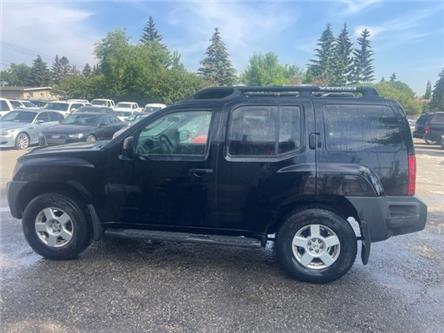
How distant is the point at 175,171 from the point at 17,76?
100 m

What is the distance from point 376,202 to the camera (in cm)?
364

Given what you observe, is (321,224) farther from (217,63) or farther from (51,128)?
(217,63)

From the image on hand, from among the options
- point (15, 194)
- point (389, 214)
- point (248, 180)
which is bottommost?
point (389, 214)

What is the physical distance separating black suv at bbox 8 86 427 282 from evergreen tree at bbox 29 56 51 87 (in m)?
91.4

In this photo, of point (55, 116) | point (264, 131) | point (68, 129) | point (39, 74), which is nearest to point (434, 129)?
point (68, 129)

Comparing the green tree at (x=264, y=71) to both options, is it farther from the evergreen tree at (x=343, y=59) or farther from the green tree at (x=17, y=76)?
the green tree at (x=17, y=76)

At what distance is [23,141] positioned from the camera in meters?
13.4

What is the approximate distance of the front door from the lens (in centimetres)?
385

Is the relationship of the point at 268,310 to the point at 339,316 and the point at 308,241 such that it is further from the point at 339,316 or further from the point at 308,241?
the point at 308,241

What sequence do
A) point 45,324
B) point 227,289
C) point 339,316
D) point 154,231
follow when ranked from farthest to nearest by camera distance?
point 154,231 < point 227,289 < point 339,316 < point 45,324

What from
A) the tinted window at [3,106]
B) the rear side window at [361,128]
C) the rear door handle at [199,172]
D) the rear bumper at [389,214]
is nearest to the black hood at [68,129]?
the tinted window at [3,106]

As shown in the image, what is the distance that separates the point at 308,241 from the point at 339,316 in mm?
830

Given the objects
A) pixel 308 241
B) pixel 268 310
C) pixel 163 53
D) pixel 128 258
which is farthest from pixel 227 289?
pixel 163 53

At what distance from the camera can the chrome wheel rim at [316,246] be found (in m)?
3.75
